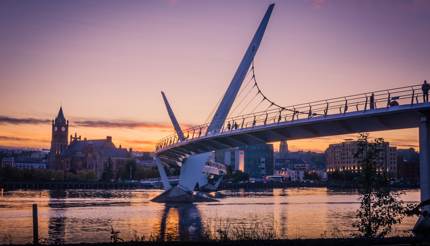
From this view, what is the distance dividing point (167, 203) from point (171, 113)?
67.9 feet

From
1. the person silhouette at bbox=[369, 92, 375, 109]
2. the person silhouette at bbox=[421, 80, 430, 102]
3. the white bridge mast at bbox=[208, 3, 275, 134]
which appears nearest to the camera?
the person silhouette at bbox=[421, 80, 430, 102]

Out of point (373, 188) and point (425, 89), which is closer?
point (373, 188)

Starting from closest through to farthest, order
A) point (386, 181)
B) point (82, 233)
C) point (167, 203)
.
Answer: point (386, 181)
point (82, 233)
point (167, 203)

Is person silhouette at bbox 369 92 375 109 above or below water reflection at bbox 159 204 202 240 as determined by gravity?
above

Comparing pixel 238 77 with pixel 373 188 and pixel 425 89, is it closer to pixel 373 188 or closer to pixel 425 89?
pixel 425 89

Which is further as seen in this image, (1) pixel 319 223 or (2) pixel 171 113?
(2) pixel 171 113

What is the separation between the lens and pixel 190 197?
90.4m

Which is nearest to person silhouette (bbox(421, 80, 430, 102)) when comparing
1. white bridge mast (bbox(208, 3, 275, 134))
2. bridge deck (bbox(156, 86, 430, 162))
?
bridge deck (bbox(156, 86, 430, 162))

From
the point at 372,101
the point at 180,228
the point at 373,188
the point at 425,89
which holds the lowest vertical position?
the point at 180,228

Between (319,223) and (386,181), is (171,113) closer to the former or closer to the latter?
(319,223)

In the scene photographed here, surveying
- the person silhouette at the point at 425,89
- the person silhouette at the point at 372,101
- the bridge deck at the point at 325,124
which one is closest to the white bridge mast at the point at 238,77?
the bridge deck at the point at 325,124

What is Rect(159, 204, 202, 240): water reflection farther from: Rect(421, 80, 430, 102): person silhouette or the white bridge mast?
the white bridge mast

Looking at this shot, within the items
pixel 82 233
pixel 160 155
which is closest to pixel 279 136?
pixel 82 233

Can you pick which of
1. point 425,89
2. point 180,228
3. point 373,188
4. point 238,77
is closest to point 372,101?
point 425,89
